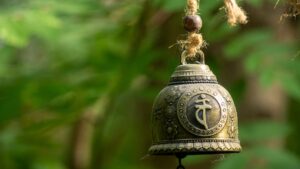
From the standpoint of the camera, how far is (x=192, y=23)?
3.83 meters

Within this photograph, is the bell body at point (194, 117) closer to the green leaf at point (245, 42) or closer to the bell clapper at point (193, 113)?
the bell clapper at point (193, 113)

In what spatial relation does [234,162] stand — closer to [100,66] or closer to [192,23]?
[100,66]

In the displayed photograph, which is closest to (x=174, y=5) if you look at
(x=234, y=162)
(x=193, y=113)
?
(x=234, y=162)

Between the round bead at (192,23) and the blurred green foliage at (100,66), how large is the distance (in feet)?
4.96

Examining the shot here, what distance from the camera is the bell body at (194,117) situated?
148 inches

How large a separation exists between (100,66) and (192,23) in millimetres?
2673

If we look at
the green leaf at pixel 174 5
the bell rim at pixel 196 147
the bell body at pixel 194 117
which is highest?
the green leaf at pixel 174 5

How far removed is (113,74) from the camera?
251 inches

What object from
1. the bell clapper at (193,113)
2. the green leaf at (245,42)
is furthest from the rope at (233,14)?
the green leaf at (245,42)

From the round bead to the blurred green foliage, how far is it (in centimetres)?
151

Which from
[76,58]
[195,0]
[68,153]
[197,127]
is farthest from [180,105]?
[68,153]

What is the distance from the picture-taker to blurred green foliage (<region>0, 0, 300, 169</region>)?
583 centimetres

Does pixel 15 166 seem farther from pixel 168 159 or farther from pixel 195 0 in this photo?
pixel 195 0

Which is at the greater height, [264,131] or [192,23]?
[264,131]
